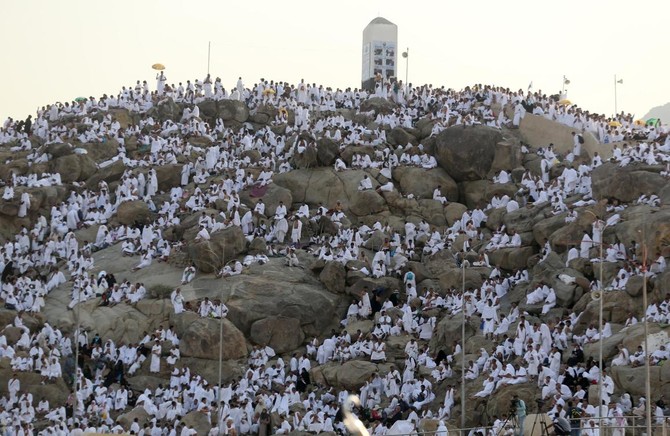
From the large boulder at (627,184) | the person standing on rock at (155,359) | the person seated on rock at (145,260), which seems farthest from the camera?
the person seated on rock at (145,260)

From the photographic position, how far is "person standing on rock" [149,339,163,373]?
43.8m

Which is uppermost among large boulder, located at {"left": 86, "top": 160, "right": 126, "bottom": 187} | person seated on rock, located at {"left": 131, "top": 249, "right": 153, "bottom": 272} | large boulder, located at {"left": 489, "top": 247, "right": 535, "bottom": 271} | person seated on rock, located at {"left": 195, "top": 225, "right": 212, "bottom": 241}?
large boulder, located at {"left": 86, "top": 160, "right": 126, "bottom": 187}

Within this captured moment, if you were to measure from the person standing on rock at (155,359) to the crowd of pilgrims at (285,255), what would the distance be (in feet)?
0.16

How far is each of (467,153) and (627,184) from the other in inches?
407

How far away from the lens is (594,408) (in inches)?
1332

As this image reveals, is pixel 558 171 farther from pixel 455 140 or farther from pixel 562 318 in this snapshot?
pixel 562 318

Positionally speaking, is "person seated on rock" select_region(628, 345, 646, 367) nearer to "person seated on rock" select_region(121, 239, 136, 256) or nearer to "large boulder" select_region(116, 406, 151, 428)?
"large boulder" select_region(116, 406, 151, 428)

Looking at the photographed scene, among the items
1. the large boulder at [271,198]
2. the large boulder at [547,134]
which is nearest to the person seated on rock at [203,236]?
the large boulder at [271,198]

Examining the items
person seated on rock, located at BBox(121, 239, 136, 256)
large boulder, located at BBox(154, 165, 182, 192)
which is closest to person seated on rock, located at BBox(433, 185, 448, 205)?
large boulder, located at BBox(154, 165, 182, 192)

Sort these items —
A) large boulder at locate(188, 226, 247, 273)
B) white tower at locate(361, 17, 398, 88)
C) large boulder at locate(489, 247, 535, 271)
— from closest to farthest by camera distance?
large boulder at locate(489, 247, 535, 271), large boulder at locate(188, 226, 247, 273), white tower at locate(361, 17, 398, 88)

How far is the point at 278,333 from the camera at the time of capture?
45.7 m

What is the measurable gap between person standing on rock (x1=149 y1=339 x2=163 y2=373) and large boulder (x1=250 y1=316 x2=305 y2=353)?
355 centimetres

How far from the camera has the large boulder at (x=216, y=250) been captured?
4809 centimetres

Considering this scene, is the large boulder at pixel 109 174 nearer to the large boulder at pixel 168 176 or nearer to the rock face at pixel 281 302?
the large boulder at pixel 168 176
